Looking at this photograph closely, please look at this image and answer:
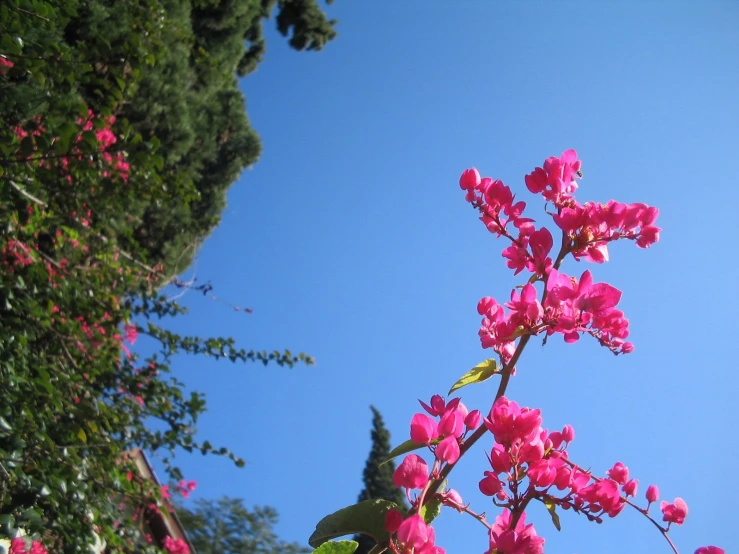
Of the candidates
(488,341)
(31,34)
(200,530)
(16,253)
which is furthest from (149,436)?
(200,530)

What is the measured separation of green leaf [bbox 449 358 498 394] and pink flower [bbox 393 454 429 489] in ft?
0.47

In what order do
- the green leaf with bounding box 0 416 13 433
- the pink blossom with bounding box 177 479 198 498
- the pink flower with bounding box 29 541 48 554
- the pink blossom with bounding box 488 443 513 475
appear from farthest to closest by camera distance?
the pink blossom with bounding box 177 479 198 498 → the pink flower with bounding box 29 541 48 554 → the green leaf with bounding box 0 416 13 433 → the pink blossom with bounding box 488 443 513 475

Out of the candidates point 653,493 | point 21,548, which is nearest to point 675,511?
point 653,493

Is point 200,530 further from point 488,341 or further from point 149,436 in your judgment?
point 488,341

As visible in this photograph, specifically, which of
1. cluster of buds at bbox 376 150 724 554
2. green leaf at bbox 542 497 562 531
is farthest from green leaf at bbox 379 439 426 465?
green leaf at bbox 542 497 562 531

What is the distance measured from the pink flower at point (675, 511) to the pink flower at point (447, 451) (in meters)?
0.42

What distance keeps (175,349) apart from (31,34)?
1.98 m

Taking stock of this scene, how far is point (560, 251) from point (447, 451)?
39 cm

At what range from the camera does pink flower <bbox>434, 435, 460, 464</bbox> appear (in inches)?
26.8

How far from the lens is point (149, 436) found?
296 centimetres

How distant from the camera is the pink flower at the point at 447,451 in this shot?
0.68 m

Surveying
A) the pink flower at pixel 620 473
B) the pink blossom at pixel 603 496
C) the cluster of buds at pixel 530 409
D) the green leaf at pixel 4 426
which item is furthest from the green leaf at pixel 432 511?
the green leaf at pixel 4 426

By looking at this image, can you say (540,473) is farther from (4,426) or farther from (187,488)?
(187,488)

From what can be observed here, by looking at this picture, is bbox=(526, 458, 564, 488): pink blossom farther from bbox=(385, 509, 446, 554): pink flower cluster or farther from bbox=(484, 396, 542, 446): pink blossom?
bbox=(385, 509, 446, 554): pink flower cluster
